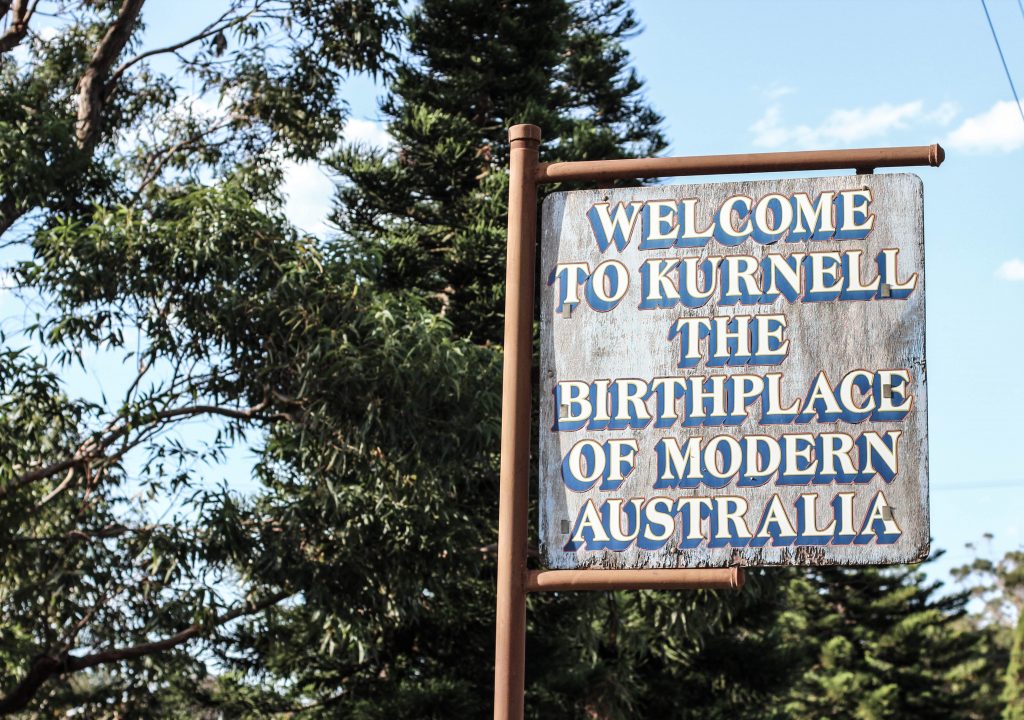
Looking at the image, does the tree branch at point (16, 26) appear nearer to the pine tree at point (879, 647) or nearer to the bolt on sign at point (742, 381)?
the bolt on sign at point (742, 381)

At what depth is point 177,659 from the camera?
49.4 ft

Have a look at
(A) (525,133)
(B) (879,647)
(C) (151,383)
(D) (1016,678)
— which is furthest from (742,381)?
(D) (1016,678)

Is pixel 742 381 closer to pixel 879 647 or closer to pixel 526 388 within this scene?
pixel 526 388

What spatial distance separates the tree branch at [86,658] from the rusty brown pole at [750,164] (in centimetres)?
1041

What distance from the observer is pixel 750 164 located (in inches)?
174

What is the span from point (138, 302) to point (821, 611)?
30080 mm

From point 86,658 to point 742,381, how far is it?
12.1 m

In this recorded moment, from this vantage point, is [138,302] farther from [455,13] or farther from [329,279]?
[455,13]

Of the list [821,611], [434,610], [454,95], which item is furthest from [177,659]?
[821,611]

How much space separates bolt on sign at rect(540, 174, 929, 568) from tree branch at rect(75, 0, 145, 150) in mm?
13550

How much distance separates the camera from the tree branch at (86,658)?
14367 millimetres

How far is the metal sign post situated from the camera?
162 inches

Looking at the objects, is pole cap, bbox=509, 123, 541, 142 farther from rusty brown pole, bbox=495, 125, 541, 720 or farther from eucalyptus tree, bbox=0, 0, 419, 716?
eucalyptus tree, bbox=0, 0, 419, 716

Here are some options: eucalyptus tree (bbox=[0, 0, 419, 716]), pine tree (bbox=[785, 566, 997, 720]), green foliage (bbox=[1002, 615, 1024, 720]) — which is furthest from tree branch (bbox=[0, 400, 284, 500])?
green foliage (bbox=[1002, 615, 1024, 720])
